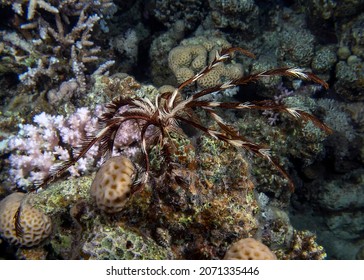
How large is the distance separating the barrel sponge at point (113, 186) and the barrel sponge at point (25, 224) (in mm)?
728


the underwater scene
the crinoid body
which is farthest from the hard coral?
the crinoid body

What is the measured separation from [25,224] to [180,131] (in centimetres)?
173

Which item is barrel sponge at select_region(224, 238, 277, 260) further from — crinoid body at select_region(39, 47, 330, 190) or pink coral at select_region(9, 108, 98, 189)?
pink coral at select_region(9, 108, 98, 189)

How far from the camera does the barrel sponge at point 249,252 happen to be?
7.63 feet

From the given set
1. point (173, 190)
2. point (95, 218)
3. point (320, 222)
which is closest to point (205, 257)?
point (173, 190)

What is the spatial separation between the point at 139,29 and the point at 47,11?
5.79 feet

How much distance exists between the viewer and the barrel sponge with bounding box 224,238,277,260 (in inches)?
91.5

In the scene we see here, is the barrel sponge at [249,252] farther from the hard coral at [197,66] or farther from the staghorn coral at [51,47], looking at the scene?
the staghorn coral at [51,47]

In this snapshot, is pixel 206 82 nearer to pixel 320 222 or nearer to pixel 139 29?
pixel 139 29

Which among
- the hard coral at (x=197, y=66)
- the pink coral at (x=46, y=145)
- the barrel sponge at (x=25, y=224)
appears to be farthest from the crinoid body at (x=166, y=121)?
the hard coral at (x=197, y=66)

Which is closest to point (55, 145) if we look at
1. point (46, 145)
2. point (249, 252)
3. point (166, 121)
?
point (46, 145)

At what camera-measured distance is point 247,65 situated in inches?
218
